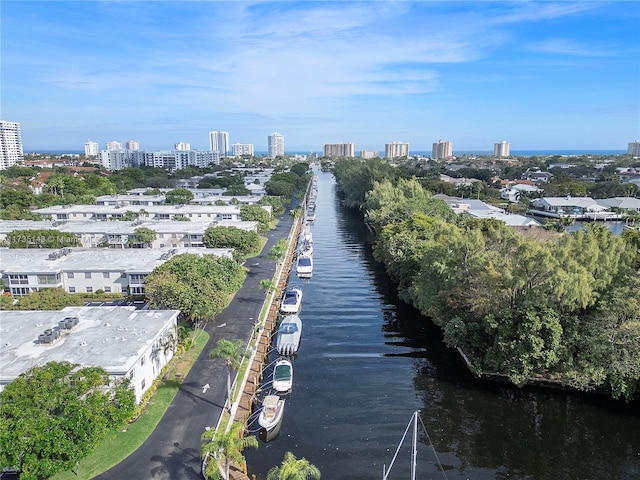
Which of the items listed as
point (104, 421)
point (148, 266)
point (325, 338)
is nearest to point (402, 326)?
point (325, 338)

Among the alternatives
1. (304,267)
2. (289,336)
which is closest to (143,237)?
(304,267)

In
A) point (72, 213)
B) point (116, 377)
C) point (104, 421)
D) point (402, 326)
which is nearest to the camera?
point (104, 421)

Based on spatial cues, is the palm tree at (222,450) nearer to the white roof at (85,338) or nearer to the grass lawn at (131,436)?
the grass lawn at (131,436)

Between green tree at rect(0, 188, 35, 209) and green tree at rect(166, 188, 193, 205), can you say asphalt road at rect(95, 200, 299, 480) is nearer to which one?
green tree at rect(166, 188, 193, 205)

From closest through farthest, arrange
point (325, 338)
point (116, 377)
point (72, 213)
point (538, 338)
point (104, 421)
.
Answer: point (104, 421)
point (116, 377)
point (538, 338)
point (325, 338)
point (72, 213)

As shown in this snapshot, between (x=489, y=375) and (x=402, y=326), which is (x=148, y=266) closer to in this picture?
(x=402, y=326)

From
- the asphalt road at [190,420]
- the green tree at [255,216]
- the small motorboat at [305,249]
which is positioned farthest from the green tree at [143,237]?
the asphalt road at [190,420]

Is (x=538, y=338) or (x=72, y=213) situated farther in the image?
(x=72, y=213)

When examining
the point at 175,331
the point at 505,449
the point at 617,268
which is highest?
the point at 617,268
